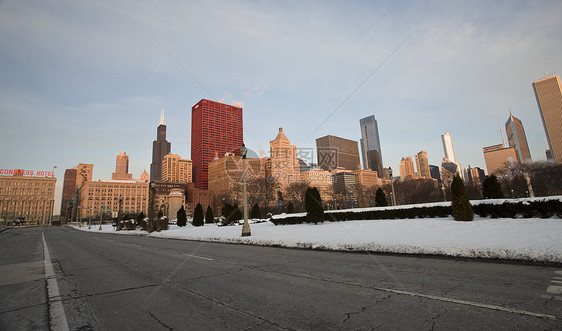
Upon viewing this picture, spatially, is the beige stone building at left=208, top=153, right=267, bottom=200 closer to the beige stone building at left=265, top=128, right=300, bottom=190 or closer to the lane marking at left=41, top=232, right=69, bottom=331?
the beige stone building at left=265, top=128, right=300, bottom=190

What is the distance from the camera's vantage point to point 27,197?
150625 mm

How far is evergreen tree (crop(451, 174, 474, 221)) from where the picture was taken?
1387 cm

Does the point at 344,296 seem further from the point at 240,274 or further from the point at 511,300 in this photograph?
the point at 240,274

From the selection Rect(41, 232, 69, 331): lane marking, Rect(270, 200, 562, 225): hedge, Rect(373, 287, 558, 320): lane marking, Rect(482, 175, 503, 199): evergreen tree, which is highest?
Rect(482, 175, 503, 199): evergreen tree

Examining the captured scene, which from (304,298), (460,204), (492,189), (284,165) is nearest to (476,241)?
(460,204)

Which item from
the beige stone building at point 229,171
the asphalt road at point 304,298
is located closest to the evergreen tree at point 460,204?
the asphalt road at point 304,298

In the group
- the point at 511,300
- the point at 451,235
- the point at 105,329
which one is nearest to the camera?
the point at 105,329

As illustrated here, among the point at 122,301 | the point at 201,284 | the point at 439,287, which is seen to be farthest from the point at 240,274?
the point at 439,287

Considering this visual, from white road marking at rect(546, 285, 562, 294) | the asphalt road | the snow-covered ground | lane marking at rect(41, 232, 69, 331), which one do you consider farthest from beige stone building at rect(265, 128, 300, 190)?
white road marking at rect(546, 285, 562, 294)

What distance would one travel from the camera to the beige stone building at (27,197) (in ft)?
470

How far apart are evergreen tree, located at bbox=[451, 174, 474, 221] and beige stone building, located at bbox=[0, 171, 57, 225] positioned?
192771 mm

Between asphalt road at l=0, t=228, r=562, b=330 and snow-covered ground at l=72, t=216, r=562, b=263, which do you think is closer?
asphalt road at l=0, t=228, r=562, b=330

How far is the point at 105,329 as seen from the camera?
354 cm

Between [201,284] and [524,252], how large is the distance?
8.12 m
